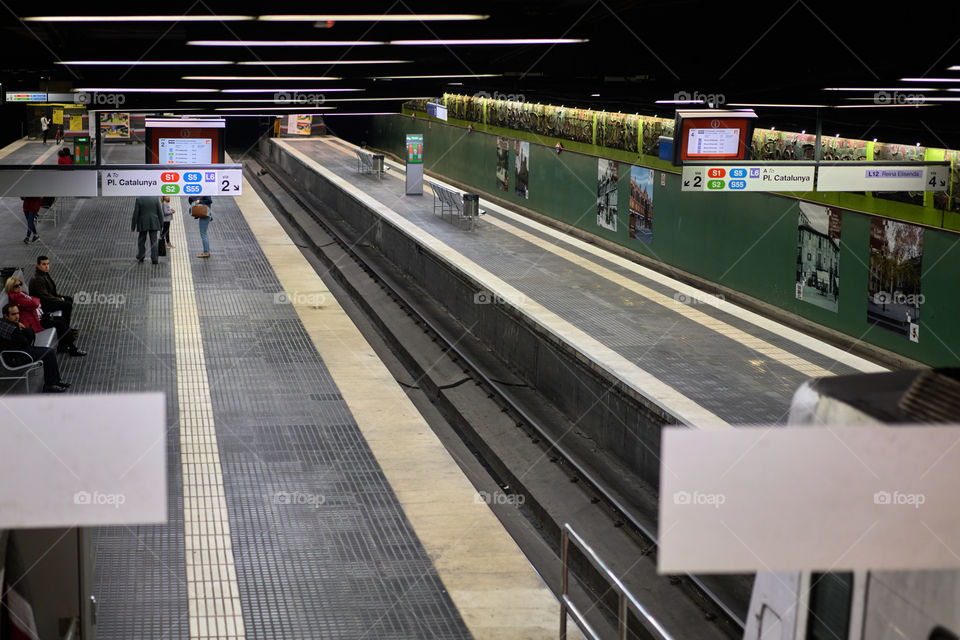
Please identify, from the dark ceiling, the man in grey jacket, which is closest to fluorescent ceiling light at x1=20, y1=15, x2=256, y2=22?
the dark ceiling

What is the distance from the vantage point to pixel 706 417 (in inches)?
368

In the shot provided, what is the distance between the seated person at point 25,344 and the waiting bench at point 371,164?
18.6 meters

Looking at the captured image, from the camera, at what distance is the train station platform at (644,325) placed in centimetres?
1020

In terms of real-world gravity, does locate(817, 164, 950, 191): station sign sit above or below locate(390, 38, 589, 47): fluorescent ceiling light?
below

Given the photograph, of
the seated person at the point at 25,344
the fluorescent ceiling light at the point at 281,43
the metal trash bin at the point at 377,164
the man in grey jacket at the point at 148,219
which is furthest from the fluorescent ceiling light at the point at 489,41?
the metal trash bin at the point at 377,164

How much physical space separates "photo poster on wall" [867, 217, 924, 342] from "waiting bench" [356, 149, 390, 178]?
18045mm

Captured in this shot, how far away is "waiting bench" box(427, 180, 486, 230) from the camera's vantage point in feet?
67.2

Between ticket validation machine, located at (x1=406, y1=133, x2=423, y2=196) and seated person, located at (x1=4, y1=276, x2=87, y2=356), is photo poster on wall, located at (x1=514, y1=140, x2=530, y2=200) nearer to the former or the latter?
ticket validation machine, located at (x1=406, y1=133, x2=423, y2=196)

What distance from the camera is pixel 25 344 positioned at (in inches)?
429

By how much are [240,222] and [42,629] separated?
20.7 m

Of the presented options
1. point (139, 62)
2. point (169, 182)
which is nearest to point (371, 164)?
point (169, 182)

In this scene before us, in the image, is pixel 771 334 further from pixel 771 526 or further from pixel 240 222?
pixel 240 222

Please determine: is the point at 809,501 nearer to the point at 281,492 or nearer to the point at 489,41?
the point at 489,41

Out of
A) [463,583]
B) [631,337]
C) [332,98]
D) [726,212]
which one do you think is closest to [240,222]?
[332,98]
